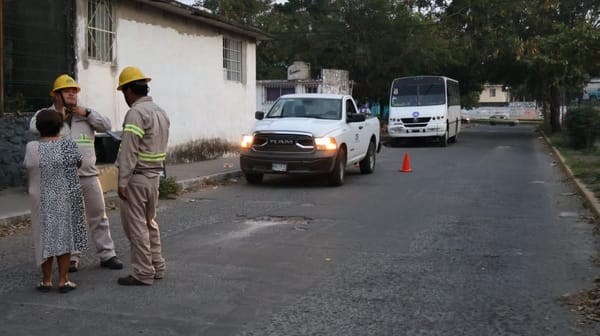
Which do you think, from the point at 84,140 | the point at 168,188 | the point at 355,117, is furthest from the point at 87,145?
the point at 355,117

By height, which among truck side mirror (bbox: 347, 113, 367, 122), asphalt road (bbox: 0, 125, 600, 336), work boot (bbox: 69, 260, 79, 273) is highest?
truck side mirror (bbox: 347, 113, 367, 122)

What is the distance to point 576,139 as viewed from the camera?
→ 2336cm

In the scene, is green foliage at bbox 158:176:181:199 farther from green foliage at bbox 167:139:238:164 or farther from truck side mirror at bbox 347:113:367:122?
green foliage at bbox 167:139:238:164

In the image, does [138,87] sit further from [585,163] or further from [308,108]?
[585,163]

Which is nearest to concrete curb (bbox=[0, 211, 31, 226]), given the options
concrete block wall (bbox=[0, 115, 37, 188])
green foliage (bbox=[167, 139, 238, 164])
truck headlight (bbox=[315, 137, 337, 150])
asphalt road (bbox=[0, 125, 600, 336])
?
asphalt road (bbox=[0, 125, 600, 336])

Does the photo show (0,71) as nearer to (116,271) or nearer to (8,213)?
(8,213)

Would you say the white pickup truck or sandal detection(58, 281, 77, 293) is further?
the white pickup truck

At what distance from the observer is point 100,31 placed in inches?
567

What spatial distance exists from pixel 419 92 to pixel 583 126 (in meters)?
8.14

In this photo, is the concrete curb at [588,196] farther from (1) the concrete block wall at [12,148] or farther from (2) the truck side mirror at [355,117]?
(1) the concrete block wall at [12,148]

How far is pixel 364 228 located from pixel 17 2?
7537mm

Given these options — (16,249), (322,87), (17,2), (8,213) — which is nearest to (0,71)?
(17,2)

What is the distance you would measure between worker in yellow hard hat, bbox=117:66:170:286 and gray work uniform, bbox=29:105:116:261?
673 millimetres

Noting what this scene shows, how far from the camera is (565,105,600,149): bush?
22719 mm
